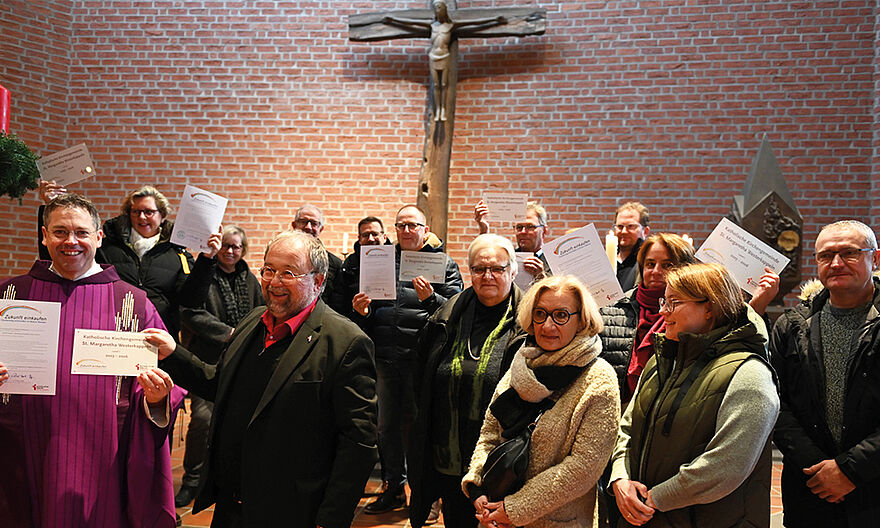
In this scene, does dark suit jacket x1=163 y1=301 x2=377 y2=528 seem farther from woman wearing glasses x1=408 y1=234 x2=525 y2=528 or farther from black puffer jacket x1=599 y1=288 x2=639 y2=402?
black puffer jacket x1=599 y1=288 x2=639 y2=402

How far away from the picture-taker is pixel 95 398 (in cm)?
239

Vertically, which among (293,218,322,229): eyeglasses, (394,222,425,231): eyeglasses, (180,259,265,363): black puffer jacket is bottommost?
(180,259,265,363): black puffer jacket

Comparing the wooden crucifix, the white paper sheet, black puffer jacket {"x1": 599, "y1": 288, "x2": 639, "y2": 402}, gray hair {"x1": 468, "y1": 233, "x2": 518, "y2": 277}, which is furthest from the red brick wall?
gray hair {"x1": 468, "y1": 233, "x2": 518, "y2": 277}

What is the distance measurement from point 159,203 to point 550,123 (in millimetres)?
3768

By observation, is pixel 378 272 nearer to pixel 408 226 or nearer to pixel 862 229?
pixel 408 226

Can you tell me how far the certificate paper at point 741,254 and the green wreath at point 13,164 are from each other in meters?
2.59

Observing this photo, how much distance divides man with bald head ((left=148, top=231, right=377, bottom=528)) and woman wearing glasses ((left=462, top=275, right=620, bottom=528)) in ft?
1.37

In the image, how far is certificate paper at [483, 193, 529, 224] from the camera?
4246 mm

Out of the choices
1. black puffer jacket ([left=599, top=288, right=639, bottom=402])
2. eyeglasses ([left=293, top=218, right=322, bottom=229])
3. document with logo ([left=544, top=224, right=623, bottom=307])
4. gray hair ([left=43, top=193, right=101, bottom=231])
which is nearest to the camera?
gray hair ([left=43, top=193, right=101, bottom=231])

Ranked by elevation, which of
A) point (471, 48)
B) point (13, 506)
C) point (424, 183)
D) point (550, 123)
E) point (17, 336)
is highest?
point (471, 48)

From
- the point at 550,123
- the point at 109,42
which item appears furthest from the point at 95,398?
the point at 109,42

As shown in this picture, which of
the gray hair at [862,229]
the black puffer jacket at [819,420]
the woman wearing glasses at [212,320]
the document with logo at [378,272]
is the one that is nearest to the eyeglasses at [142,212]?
the woman wearing glasses at [212,320]

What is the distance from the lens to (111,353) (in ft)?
7.28

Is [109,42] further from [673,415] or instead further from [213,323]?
[673,415]
